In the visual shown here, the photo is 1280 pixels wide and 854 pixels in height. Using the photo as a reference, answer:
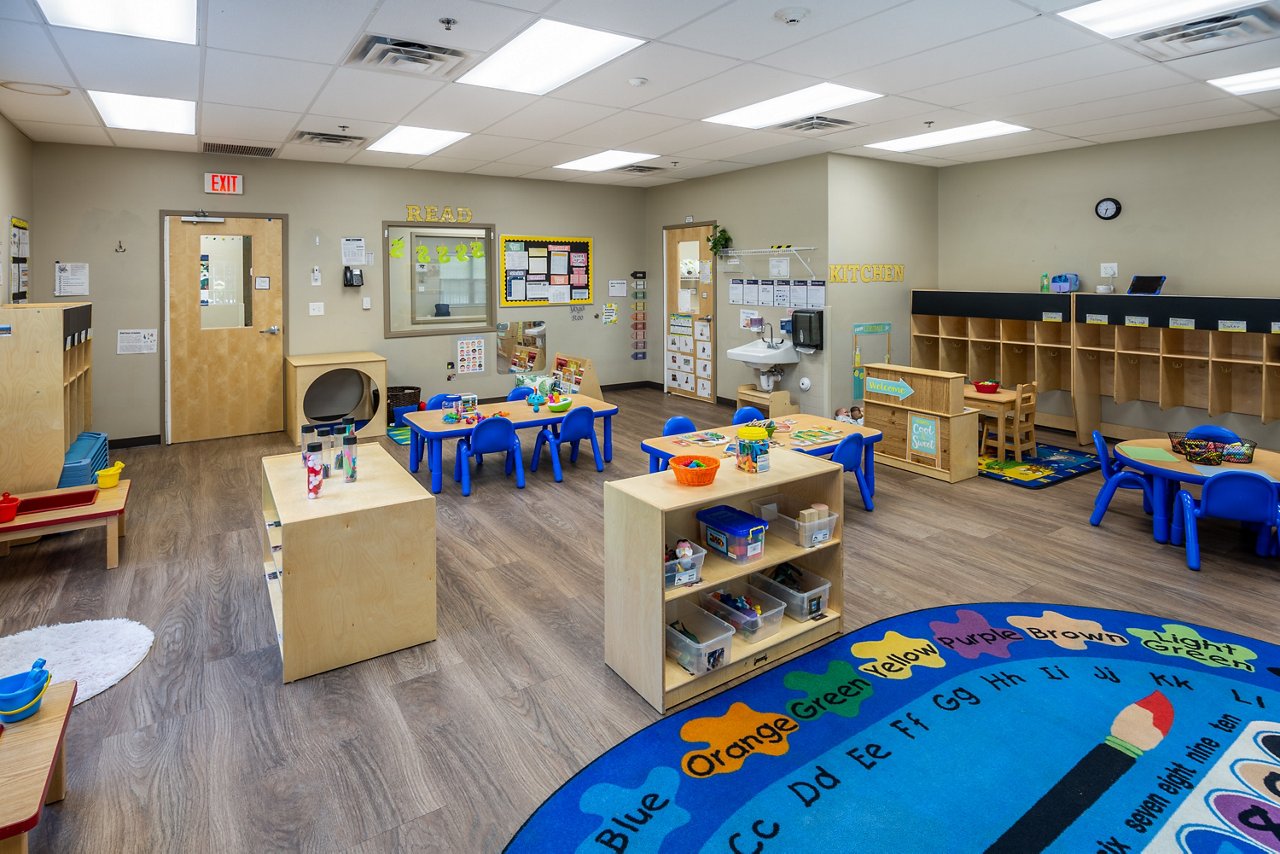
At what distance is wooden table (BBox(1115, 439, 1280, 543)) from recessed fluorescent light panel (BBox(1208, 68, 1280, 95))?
7.90 ft

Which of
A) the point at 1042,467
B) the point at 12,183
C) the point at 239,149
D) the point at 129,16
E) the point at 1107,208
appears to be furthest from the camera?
the point at 1107,208

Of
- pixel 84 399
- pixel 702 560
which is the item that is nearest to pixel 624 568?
pixel 702 560

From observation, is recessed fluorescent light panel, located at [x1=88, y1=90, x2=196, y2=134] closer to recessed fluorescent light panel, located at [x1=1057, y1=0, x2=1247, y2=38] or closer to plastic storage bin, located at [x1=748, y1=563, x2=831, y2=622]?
plastic storage bin, located at [x1=748, y1=563, x2=831, y2=622]

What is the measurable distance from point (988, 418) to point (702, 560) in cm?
494

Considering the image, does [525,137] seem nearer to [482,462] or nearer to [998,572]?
[482,462]

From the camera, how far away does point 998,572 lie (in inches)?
163

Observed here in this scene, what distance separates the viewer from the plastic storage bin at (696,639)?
2.83m

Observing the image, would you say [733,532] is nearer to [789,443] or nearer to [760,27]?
[789,443]

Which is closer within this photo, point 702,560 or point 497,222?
point 702,560

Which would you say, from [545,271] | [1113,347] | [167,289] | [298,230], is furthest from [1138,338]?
[167,289]

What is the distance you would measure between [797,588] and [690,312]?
6.54m

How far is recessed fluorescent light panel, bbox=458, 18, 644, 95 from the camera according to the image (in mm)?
3900

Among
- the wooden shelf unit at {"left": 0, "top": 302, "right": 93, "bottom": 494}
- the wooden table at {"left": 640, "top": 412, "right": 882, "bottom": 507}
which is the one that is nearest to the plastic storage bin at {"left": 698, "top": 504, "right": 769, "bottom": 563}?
the wooden table at {"left": 640, "top": 412, "right": 882, "bottom": 507}

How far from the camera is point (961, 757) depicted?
2523 mm
